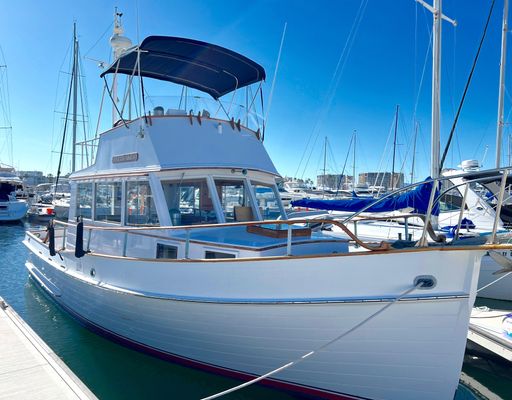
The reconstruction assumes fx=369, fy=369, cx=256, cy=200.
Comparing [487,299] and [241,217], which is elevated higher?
[241,217]

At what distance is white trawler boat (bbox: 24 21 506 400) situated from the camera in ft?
12.1

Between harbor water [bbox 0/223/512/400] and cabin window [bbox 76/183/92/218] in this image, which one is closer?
harbor water [bbox 0/223/512/400]

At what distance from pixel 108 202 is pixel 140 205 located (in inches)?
44.8

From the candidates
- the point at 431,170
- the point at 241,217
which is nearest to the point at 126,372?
the point at 241,217

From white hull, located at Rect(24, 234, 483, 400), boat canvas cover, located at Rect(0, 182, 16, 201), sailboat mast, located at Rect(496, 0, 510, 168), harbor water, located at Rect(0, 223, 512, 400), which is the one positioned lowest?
harbor water, located at Rect(0, 223, 512, 400)

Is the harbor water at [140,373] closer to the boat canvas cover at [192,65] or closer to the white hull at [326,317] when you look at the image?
the white hull at [326,317]

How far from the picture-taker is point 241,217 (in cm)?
643

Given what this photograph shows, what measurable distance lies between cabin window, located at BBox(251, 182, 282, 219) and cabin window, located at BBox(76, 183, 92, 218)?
350 centimetres

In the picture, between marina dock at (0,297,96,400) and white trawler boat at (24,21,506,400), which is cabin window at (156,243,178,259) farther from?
marina dock at (0,297,96,400)

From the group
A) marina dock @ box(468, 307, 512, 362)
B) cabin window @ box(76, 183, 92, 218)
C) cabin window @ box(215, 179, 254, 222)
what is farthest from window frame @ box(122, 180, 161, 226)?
marina dock @ box(468, 307, 512, 362)

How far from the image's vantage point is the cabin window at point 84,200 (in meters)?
7.64

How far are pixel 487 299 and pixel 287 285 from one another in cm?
901

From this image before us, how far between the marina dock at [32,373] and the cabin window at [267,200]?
3.91m

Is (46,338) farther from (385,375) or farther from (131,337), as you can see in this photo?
(385,375)
